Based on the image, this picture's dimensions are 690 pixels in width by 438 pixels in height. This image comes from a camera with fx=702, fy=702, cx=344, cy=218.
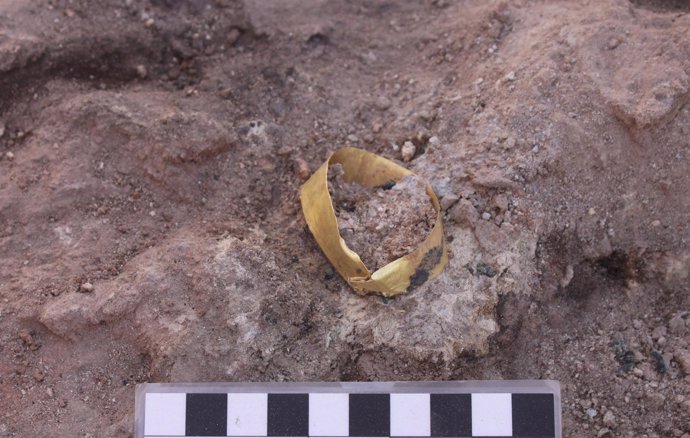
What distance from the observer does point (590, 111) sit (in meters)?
2.42

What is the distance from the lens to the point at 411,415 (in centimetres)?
217

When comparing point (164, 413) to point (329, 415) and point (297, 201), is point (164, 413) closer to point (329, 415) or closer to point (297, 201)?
point (329, 415)

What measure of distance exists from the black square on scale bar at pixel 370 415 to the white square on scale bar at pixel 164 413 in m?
0.53

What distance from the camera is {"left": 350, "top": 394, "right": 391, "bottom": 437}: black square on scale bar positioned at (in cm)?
218

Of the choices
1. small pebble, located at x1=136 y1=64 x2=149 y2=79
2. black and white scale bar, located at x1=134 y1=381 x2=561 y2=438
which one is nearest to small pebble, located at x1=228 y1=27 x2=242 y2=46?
small pebble, located at x1=136 y1=64 x2=149 y2=79

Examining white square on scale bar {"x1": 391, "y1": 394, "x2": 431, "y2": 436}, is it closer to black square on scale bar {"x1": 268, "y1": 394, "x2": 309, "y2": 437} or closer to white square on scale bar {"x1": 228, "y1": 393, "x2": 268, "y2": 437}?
black square on scale bar {"x1": 268, "y1": 394, "x2": 309, "y2": 437}

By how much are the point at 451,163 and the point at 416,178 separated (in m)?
0.14

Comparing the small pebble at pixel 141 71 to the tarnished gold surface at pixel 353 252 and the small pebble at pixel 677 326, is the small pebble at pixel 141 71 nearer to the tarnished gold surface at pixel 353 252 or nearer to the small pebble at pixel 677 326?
the tarnished gold surface at pixel 353 252

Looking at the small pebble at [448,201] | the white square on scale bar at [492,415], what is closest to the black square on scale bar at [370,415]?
the white square on scale bar at [492,415]

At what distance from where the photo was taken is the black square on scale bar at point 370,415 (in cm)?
218

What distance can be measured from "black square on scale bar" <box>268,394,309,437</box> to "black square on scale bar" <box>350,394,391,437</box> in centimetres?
15

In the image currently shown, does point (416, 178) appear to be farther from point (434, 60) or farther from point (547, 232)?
point (434, 60)

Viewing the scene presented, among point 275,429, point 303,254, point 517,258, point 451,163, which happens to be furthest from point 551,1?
point 275,429

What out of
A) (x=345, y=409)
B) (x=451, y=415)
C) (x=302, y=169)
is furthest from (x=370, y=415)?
(x=302, y=169)
